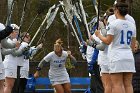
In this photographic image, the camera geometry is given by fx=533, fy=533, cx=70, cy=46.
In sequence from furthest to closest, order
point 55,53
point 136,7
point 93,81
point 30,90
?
point 136,7
point 30,90
point 55,53
point 93,81

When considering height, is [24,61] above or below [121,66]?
above

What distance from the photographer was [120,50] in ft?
27.4

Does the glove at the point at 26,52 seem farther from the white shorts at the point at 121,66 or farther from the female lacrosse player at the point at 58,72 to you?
the white shorts at the point at 121,66

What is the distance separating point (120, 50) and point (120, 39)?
17 centimetres

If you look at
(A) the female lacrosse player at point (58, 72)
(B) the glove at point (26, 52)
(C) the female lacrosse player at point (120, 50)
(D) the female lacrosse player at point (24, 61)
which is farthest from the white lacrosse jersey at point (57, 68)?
(C) the female lacrosse player at point (120, 50)

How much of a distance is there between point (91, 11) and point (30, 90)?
9.36m

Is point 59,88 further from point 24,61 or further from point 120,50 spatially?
point 120,50

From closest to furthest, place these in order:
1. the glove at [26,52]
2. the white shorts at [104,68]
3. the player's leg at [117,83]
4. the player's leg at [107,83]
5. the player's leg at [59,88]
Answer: the player's leg at [117,83]
the player's leg at [107,83]
the white shorts at [104,68]
the glove at [26,52]
the player's leg at [59,88]

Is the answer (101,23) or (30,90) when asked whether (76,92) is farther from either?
(101,23)

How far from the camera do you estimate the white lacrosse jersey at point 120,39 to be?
832 centimetres

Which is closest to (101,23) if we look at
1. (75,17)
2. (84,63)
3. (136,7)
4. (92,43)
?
(92,43)

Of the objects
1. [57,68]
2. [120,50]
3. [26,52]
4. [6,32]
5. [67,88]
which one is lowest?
[67,88]

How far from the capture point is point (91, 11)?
22844 mm

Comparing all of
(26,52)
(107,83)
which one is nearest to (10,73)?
(26,52)
